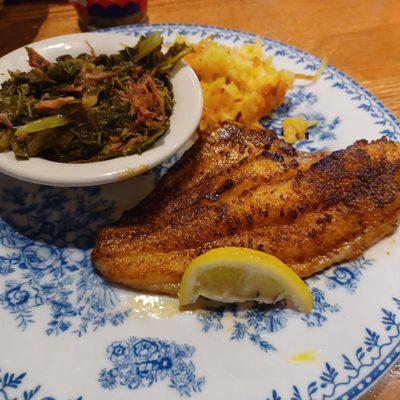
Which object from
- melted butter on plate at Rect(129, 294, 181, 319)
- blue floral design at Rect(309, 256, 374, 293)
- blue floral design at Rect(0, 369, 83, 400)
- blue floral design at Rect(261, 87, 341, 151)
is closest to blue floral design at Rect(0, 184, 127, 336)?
melted butter on plate at Rect(129, 294, 181, 319)

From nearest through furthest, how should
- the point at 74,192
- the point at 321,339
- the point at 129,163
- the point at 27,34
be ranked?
the point at 321,339, the point at 129,163, the point at 74,192, the point at 27,34

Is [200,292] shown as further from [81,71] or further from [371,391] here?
[81,71]

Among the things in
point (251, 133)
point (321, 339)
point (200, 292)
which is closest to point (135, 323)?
point (200, 292)

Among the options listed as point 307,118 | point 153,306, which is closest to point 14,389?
point 153,306

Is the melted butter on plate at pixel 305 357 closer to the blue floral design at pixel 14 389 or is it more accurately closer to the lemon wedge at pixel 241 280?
the lemon wedge at pixel 241 280

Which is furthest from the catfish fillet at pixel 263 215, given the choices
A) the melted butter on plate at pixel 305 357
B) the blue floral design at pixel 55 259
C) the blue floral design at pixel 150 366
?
the melted butter on plate at pixel 305 357

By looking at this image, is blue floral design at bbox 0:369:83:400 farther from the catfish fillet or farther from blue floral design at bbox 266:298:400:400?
blue floral design at bbox 266:298:400:400
